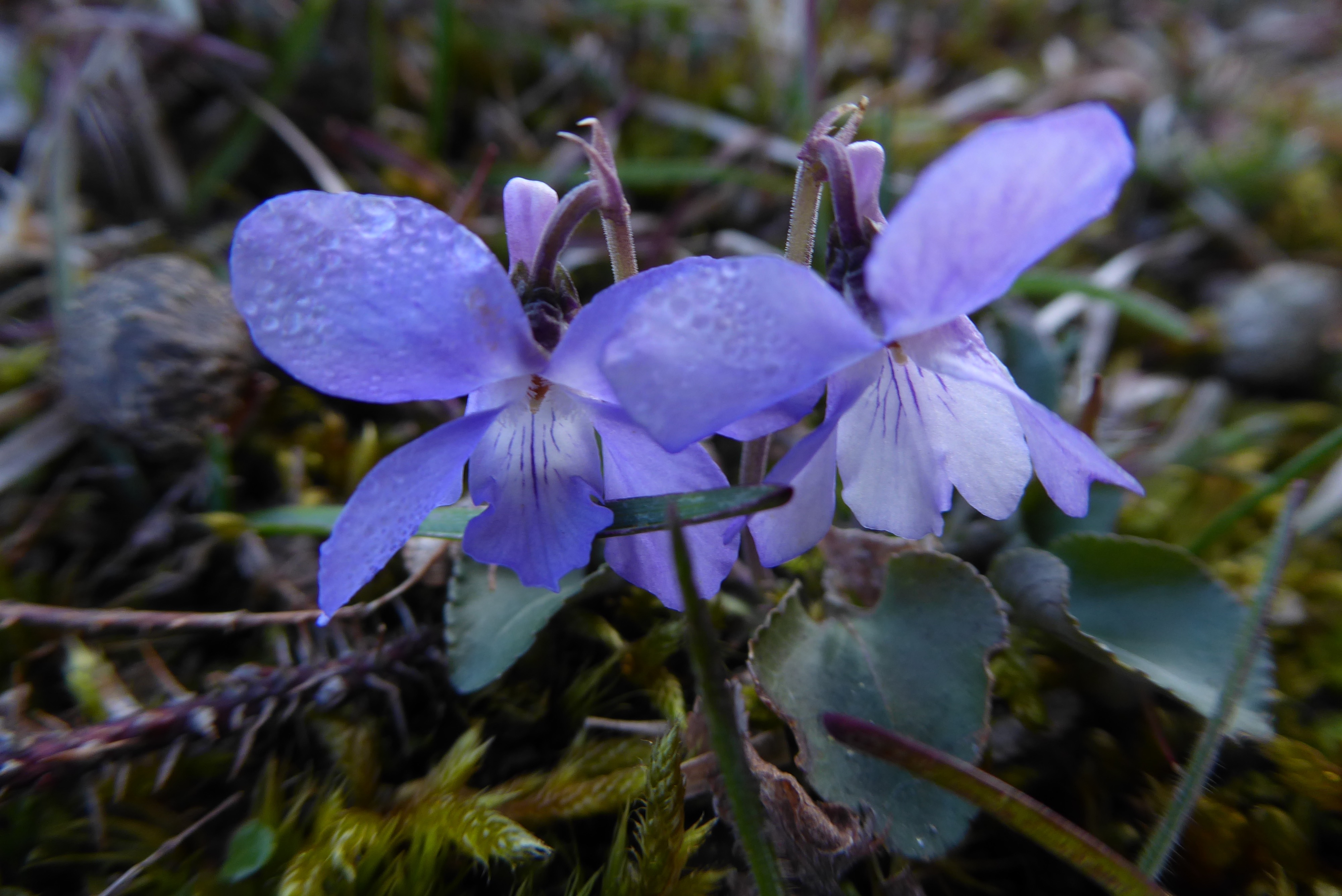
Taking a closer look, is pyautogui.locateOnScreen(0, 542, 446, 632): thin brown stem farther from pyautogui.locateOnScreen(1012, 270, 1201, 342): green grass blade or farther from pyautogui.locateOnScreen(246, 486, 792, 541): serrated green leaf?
pyautogui.locateOnScreen(1012, 270, 1201, 342): green grass blade

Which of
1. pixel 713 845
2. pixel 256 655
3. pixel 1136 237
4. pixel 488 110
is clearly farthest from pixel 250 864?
pixel 1136 237

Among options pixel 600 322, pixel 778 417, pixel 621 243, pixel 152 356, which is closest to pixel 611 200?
pixel 621 243

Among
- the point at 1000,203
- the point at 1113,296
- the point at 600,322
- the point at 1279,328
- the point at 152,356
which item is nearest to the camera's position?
the point at 1000,203

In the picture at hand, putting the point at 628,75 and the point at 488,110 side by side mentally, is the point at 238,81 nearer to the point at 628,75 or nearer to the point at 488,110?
the point at 488,110

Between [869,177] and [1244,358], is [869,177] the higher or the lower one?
the higher one

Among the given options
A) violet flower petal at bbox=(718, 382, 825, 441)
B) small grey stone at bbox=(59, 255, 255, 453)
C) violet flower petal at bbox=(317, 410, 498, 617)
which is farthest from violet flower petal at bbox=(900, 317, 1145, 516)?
small grey stone at bbox=(59, 255, 255, 453)

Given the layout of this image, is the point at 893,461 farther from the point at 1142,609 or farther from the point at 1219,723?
the point at 1142,609

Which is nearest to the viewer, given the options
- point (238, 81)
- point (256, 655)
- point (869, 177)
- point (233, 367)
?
point (869, 177)
